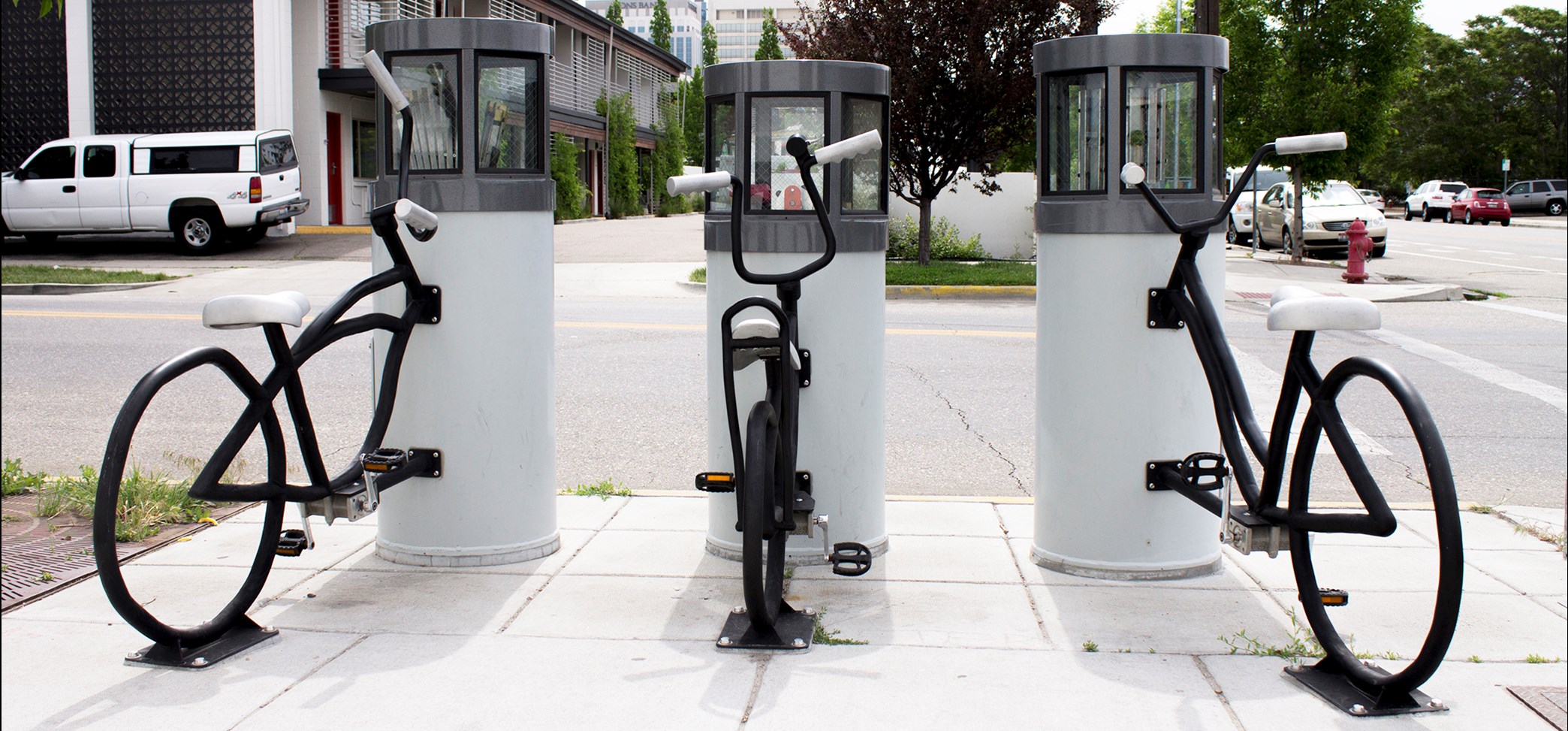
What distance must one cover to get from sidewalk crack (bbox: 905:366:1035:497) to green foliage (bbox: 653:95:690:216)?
38937 mm

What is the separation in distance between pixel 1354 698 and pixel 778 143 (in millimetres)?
2660

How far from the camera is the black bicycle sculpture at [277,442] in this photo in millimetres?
3445

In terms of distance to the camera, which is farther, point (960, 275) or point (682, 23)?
point (682, 23)

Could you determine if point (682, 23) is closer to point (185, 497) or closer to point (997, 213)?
point (997, 213)

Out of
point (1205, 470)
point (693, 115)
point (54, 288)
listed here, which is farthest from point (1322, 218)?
point (693, 115)

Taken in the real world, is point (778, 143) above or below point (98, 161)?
below

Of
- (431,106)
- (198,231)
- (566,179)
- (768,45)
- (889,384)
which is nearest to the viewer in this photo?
(431,106)

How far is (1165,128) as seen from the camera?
14.6 feet

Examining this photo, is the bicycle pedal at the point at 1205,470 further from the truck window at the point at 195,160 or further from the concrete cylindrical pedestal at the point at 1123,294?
the truck window at the point at 195,160

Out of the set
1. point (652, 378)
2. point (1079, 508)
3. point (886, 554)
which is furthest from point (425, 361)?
point (652, 378)

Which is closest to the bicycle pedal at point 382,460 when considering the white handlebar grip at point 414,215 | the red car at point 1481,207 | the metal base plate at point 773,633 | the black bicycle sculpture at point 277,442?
the black bicycle sculpture at point 277,442

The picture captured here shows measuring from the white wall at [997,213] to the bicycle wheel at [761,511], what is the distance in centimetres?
1866

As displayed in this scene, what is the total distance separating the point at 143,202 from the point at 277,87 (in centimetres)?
407

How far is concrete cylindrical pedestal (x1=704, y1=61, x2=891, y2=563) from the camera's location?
459 cm
